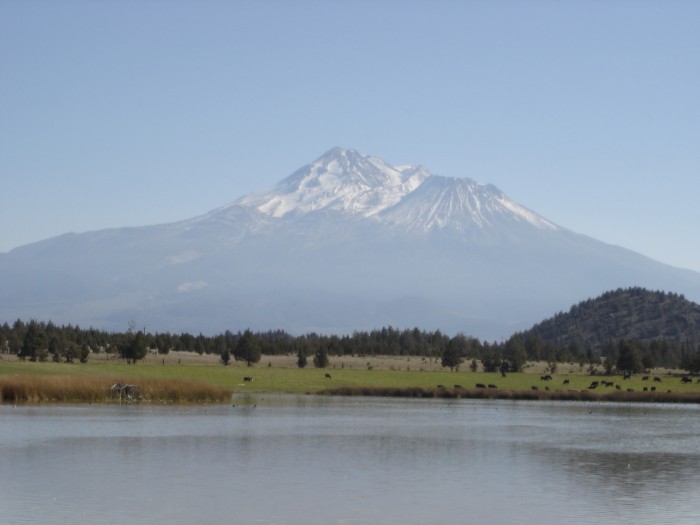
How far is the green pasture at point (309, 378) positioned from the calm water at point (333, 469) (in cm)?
2763

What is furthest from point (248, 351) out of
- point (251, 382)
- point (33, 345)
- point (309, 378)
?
point (251, 382)

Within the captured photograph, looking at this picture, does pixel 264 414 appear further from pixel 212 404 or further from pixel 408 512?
pixel 408 512

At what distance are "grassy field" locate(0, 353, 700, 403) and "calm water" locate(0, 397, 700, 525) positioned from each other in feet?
24.2

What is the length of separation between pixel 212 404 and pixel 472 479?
4288cm

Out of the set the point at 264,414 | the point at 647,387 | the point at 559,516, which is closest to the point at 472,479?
the point at 559,516

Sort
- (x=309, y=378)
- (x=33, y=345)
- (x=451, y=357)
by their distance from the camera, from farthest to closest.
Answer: (x=451, y=357) → (x=33, y=345) → (x=309, y=378)

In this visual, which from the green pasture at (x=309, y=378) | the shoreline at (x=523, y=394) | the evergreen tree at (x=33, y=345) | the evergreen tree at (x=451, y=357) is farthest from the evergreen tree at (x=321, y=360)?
the evergreen tree at (x=33, y=345)

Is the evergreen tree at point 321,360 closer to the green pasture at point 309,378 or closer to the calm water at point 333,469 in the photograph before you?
the green pasture at point 309,378

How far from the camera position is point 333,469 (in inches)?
1762

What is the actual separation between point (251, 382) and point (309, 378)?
9.00 metres

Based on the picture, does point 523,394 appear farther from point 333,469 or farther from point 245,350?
point 333,469

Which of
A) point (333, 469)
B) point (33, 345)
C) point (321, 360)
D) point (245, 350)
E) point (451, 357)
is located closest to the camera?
point (333, 469)

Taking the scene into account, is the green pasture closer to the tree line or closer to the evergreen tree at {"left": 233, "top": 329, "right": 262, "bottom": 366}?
the tree line

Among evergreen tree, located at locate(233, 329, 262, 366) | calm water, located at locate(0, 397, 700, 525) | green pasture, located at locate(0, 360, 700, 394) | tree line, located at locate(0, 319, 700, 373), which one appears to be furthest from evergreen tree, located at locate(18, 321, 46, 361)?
calm water, located at locate(0, 397, 700, 525)
